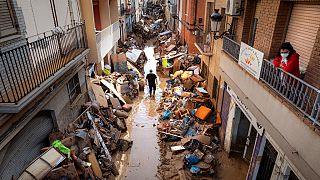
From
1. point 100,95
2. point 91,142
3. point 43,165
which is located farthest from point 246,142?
point 100,95

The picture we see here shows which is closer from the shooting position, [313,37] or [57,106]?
[313,37]

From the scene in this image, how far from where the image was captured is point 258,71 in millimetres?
5891

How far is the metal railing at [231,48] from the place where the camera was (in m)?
7.68

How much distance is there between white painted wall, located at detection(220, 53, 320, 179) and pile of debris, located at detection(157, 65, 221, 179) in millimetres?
3257

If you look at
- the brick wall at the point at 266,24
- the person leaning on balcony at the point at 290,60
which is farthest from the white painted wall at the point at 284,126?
the brick wall at the point at 266,24

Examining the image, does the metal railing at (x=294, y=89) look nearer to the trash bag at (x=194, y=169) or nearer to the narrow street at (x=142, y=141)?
the trash bag at (x=194, y=169)

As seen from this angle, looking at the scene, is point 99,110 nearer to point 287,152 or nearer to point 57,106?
point 57,106

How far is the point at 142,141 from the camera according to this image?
10.6 meters

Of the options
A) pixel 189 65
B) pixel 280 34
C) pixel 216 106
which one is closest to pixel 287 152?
pixel 280 34

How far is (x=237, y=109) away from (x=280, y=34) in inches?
134

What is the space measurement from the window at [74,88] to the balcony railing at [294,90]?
751 cm

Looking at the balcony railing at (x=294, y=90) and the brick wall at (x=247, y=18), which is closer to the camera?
the balcony railing at (x=294, y=90)

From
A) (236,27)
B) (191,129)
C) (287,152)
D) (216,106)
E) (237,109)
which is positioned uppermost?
(236,27)

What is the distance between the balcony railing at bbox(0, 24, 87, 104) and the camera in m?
4.93
